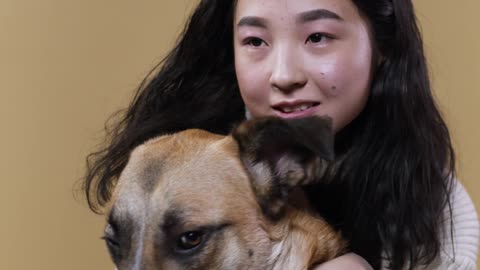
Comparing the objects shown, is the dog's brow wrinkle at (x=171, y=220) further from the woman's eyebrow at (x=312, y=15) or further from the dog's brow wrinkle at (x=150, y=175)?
the woman's eyebrow at (x=312, y=15)

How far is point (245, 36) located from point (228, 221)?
20.5 inches

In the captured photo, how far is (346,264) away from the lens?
5.27 feet

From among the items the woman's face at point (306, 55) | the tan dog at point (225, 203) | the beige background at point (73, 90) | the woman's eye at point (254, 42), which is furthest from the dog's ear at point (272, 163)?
the beige background at point (73, 90)

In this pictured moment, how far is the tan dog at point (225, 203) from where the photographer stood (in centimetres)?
140

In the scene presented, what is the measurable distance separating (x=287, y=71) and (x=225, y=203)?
0.38 meters

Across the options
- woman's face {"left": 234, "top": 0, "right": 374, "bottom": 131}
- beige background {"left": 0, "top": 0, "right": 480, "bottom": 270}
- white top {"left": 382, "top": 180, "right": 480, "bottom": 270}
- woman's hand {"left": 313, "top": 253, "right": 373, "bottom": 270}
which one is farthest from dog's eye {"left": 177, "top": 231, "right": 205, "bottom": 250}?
beige background {"left": 0, "top": 0, "right": 480, "bottom": 270}

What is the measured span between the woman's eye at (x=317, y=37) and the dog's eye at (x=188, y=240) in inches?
22.2

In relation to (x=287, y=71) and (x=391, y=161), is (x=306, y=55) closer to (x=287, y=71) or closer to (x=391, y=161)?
(x=287, y=71)

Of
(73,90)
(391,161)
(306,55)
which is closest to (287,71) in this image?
(306,55)

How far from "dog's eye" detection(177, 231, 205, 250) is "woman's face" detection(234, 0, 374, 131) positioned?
438mm

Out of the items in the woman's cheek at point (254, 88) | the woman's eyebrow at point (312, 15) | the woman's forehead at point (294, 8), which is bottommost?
the woman's cheek at point (254, 88)

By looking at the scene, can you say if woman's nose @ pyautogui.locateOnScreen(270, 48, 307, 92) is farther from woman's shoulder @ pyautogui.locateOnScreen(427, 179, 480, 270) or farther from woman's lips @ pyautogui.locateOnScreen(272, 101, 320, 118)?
woman's shoulder @ pyautogui.locateOnScreen(427, 179, 480, 270)

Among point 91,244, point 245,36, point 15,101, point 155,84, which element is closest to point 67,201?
point 91,244

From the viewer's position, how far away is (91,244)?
109 inches
